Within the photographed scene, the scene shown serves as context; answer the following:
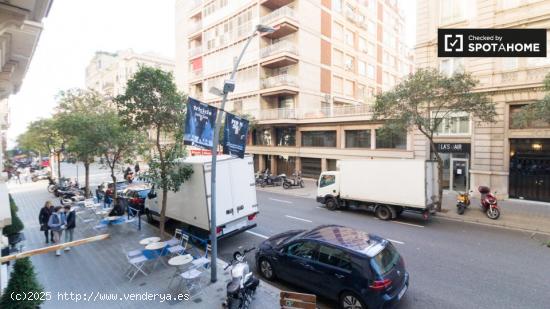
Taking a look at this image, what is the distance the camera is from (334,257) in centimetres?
620

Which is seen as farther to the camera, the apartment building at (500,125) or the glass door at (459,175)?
the glass door at (459,175)

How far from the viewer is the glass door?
19219mm

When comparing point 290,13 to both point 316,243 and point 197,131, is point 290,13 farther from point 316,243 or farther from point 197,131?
point 316,243

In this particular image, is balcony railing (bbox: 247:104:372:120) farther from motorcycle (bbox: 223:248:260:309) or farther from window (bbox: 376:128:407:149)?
motorcycle (bbox: 223:248:260:309)

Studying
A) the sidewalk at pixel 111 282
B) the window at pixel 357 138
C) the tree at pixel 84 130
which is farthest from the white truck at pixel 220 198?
the window at pixel 357 138

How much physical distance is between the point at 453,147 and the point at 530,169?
4191 mm

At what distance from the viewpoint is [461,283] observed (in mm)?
7207

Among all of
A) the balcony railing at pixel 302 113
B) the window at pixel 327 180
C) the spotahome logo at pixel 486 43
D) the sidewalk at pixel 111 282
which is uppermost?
the spotahome logo at pixel 486 43

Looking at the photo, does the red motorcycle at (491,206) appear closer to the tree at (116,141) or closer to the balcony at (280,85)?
the tree at (116,141)

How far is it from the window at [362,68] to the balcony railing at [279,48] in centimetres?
1198

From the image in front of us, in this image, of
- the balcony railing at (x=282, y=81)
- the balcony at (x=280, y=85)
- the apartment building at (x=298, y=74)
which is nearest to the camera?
the apartment building at (x=298, y=74)

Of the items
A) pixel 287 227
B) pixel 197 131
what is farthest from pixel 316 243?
pixel 287 227

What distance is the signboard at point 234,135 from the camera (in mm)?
7527

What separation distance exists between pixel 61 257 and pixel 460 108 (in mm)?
18119
